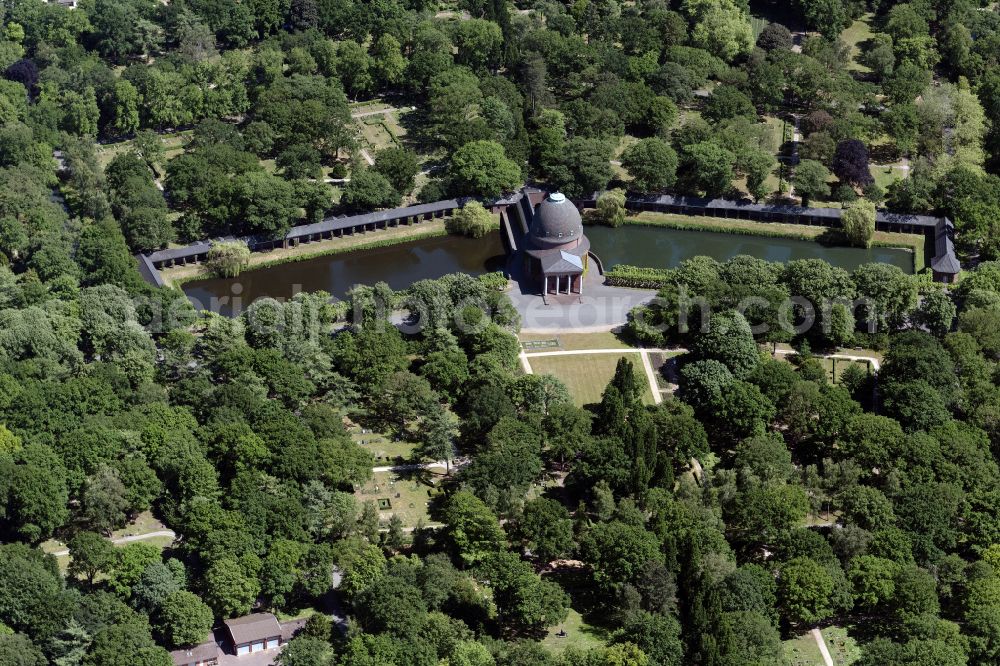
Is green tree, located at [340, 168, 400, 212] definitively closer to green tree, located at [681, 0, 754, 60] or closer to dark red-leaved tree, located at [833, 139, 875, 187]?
dark red-leaved tree, located at [833, 139, 875, 187]

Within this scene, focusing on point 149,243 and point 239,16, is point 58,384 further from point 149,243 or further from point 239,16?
point 239,16

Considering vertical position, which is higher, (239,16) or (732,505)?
(239,16)

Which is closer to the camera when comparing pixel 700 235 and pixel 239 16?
pixel 700 235

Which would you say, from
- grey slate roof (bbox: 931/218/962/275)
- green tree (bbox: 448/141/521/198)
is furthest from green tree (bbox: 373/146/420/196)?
grey slate roof (bbox: 931/218/962/275)

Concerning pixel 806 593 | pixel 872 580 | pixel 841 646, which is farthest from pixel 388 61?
pixel 841 646

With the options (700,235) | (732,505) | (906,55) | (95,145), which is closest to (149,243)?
(95,145)

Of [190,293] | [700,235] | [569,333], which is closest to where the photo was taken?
[569,333]

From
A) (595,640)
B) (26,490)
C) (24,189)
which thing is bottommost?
(595,640)

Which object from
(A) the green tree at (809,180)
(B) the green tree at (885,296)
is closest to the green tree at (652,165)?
(A) the green tree at (809,180)
